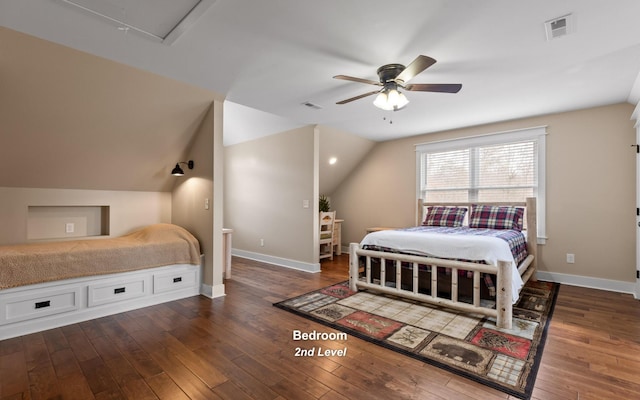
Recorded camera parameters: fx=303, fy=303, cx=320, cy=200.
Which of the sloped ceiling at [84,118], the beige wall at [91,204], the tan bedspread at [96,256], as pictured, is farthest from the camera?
the beige wall at [91,204]

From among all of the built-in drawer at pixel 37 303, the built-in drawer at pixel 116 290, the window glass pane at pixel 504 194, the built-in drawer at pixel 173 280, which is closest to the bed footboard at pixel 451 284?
the window glass pane at pixel 504 194

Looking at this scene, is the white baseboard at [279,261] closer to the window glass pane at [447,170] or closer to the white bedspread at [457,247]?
the white bedspread at [457,247]

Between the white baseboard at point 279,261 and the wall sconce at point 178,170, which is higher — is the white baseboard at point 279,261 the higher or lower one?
the lower one

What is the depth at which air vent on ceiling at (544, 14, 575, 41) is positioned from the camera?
204 centimetres

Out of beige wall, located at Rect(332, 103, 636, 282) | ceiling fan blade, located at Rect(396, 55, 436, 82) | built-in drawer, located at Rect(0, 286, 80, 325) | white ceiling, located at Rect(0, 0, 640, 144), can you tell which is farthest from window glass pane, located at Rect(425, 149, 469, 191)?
built-in drawer, located at Rect(0, 286, 80, 325)

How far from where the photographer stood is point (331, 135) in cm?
523

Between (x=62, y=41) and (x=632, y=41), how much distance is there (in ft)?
14.3

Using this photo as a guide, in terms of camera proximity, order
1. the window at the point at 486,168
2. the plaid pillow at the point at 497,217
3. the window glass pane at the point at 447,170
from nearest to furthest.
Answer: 1. the plaid pillow at the point at 497,217
2. the window at the point at 486,168
3. the window glass pane at the point at 447,170

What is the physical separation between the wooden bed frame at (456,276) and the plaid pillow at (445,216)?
2.33ft

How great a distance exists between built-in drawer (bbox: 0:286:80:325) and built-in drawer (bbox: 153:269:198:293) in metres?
0.70

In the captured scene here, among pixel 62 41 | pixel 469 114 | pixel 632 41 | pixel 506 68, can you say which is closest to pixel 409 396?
pixel 506 68

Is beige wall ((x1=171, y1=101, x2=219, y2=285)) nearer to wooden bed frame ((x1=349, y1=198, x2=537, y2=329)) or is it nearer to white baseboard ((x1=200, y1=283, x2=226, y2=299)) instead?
white baseboard ((x1=200, y1=283, x2=226, y2=299))

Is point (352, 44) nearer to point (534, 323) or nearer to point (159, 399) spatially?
point (159, 399)

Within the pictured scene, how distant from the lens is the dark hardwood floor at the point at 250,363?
1.79 metres
